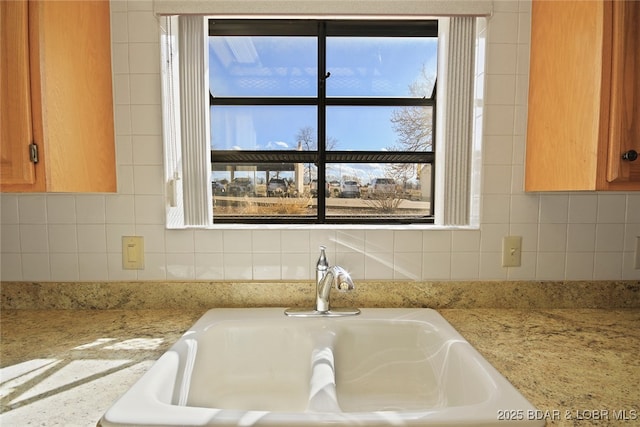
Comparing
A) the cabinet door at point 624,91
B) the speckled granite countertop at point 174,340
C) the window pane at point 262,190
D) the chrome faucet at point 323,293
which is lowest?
the speckled granite countertop at point 174,340

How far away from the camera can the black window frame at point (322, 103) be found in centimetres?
157

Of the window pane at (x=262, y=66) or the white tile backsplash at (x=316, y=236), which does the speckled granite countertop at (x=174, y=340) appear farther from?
the window pane at (x=262, y=66)

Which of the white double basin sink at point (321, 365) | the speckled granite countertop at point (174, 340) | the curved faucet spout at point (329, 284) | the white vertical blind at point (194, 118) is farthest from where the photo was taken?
the white vertical blind at point (194, 118)

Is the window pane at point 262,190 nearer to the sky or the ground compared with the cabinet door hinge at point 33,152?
nearer to the ground

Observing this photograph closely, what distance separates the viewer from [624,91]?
0.92 meters

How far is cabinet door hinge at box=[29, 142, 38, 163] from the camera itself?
97 centimetres

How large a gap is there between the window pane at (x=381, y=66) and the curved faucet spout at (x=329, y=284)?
882mm

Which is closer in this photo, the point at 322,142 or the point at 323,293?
the point at 323,293

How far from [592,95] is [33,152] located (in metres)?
1.54

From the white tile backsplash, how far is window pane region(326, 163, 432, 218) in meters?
0.33

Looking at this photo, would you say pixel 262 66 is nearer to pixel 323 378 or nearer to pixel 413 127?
pixel 413 127

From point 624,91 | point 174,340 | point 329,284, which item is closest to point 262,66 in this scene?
point 329,284

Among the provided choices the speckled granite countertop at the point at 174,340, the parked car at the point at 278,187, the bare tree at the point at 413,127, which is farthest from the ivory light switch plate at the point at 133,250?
the bare tree at the point at 413,127

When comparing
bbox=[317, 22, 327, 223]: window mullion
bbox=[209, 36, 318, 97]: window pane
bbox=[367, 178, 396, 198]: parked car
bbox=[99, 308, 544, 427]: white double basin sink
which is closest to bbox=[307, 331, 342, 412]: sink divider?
bbox=[99, 308, 544, 427]: white double basin sink
